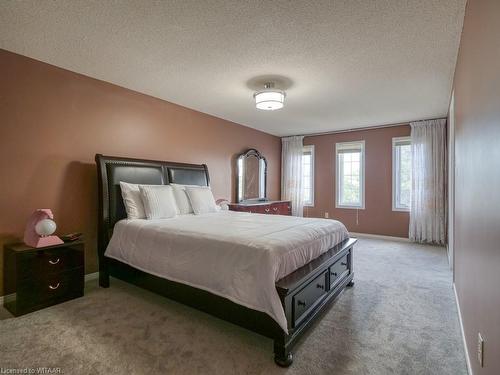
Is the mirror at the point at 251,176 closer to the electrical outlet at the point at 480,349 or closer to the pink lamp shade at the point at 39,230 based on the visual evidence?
the pink lamp shade at the point at 39,230

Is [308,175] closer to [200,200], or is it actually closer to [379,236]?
[379,236]

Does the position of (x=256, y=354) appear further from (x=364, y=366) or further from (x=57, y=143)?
(x=57, y=143)

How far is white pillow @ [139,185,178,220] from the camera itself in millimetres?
3141

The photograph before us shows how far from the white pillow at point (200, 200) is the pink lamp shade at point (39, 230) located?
5.29ft

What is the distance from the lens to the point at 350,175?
6.18m

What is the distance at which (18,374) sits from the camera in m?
1.65

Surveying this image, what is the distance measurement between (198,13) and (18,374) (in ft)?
8.95

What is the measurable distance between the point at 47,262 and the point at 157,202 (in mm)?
1181

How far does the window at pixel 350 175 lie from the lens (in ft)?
19.7

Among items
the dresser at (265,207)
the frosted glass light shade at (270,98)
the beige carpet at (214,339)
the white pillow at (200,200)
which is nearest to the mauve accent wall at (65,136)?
the white pillow at (200,200)

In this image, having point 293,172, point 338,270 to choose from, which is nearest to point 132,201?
point 338,270

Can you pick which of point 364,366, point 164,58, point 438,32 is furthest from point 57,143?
point 438,32

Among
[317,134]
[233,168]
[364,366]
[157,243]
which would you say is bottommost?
[364,366]

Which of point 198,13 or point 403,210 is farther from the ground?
point 198,13
